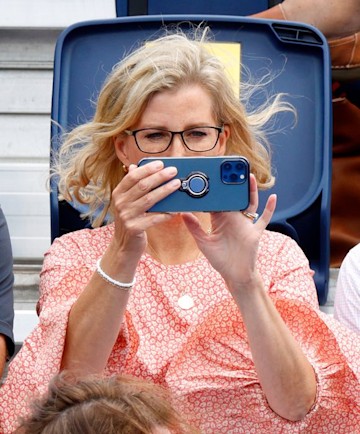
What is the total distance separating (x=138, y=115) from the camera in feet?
7.06

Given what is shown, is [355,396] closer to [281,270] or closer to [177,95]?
[281,270]

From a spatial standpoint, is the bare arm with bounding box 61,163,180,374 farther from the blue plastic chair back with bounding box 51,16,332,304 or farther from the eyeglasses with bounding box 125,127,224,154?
the blue plastic chair back with bounding box 51,16,332,304

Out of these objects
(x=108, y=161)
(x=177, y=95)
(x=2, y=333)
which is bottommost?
(x=2, y=333)

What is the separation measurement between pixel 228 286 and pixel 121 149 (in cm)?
50

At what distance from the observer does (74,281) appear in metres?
2.09

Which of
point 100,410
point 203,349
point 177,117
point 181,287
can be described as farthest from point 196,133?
point 100,410

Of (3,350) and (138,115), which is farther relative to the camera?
(3,350)

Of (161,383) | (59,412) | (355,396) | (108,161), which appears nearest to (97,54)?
(108,161)

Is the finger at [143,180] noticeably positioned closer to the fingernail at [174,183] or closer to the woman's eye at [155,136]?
the fingernail at [174,183]

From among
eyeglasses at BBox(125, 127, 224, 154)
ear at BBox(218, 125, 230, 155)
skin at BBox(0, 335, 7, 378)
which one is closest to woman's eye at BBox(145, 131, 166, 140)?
eyeglasses at BBox(125, 127, 224, 154)

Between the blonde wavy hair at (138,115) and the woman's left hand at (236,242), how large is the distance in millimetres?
411

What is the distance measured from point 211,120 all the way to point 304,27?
581 mm

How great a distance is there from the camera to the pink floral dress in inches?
76.2

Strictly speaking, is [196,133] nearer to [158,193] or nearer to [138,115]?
[138,115]
